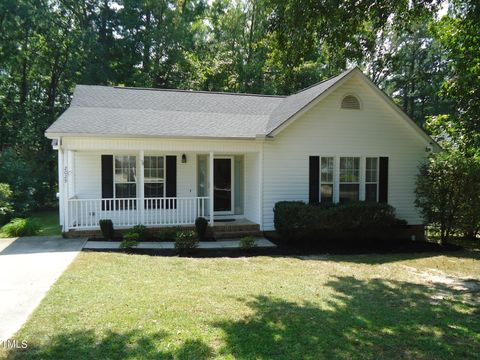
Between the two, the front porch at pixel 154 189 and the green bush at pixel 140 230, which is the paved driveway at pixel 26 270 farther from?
the green bush at pixel 140 230

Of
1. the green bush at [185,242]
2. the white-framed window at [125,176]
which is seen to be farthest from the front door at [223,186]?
the green bush at [185,242]

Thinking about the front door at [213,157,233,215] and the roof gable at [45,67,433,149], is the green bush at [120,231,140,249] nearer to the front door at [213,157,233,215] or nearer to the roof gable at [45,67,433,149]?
the roof gable at [45,67,433,149]

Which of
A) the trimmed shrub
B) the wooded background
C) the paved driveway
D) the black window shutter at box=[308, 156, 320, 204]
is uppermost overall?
the wooded background

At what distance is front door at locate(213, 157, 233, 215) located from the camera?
1362cm

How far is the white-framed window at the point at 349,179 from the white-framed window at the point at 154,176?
619cm

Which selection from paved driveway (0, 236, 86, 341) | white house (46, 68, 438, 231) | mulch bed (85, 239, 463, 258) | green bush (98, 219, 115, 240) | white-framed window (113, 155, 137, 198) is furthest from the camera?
white-framed window (113, 155, 137, 198)

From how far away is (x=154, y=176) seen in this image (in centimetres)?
1277

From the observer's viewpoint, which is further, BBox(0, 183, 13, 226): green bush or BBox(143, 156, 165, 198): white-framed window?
BBox(0, 183, 13, 226): green bush

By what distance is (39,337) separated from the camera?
435 cm

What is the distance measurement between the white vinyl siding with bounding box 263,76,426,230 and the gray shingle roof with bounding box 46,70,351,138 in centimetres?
63

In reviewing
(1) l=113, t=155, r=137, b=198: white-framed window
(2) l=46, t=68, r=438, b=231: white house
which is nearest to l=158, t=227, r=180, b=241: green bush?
(2) l=46, t=68, r=438, b=231: white house

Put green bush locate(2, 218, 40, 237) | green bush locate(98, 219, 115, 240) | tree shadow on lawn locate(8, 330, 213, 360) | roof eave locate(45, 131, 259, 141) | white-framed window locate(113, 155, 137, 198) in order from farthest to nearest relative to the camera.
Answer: white-framed window locate(113, 155, 137, 198)
green bush locate(2, 218, 40, 237)
green bush locate(98, 219, 115, 240)
roof eave locate(45, 131, 259, 141)
tree shadow on lawn locate(8, 330, 213, 360)

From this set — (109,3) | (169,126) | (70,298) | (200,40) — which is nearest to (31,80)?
(109,3)

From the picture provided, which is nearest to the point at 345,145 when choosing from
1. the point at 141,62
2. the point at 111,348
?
the point at 111,348
